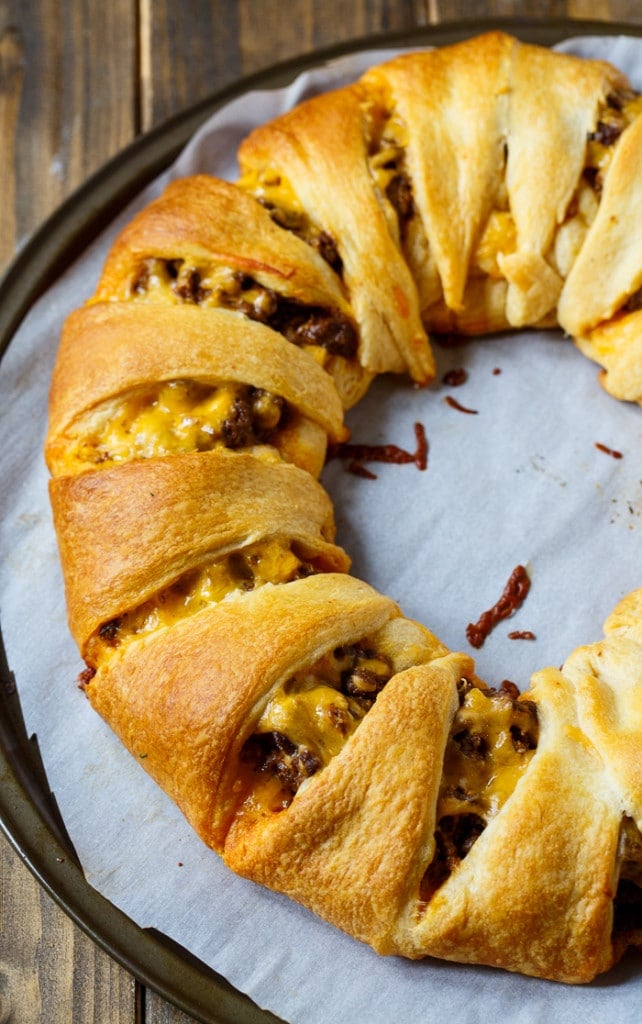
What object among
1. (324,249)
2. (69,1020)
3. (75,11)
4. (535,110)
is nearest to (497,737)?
(69,1020)

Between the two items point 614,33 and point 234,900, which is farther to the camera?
point 614,33

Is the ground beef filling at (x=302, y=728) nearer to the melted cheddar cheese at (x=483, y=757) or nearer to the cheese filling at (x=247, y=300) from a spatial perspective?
the melted cheddar cheese at (x=483, y=757)

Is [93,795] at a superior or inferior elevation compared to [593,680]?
inferior

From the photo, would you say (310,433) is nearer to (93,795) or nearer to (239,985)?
(93,795)

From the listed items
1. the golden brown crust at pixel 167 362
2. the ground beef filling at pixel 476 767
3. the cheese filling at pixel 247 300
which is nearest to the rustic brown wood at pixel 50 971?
the ground beef filling at pixel 476 767

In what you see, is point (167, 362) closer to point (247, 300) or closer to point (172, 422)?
point (172, 422)

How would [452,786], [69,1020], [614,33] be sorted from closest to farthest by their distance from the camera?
[452,786]
[69,1020]
[614,33]

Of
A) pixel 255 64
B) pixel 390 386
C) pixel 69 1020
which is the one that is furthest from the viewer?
pixel 255 64

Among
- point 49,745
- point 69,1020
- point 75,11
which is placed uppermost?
point 75,11

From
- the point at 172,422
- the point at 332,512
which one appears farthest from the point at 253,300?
the point at 332,512
